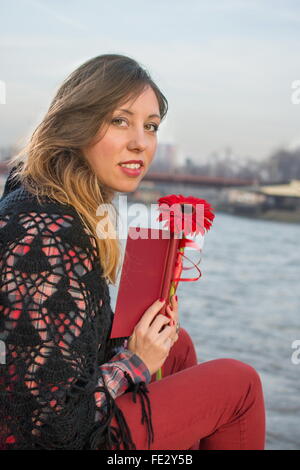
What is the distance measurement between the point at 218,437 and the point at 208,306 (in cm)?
396

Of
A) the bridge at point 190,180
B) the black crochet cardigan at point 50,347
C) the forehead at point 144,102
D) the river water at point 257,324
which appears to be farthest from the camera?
the bridge at point 190,180

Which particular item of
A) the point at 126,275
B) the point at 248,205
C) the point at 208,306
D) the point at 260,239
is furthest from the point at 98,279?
the point at 248,205

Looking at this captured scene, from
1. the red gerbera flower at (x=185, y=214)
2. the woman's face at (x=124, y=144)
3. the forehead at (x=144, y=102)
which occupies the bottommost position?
the red gerbera flower at (x=185, y=214)

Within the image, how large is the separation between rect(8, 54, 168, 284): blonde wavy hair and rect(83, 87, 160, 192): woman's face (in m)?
0.02

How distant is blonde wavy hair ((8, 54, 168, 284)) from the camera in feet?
4.19

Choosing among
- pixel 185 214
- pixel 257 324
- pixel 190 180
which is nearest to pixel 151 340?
pixel 185 214

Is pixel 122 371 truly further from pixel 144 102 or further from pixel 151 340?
pixel 144 102

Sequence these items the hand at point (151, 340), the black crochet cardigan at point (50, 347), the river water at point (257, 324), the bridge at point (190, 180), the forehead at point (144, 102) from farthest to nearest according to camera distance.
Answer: the bridge at point (190, 180), the river water at point (257, 324), the forehead at point (144, 102), the hand at point (151, 340), the black crochet cardigan at point (50, 347)

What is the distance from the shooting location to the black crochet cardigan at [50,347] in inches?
43.6

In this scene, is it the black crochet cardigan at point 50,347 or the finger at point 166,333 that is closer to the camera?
the black crochet cardigan at point 50,347

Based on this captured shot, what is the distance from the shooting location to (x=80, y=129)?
1.32 meters

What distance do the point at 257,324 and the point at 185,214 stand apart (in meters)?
3.51

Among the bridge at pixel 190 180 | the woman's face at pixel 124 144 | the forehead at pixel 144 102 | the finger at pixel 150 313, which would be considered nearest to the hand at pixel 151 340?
the finger at pixel 150 313

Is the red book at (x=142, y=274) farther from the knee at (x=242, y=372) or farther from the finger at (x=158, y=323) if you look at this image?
the knee at (x=242, y=372)
